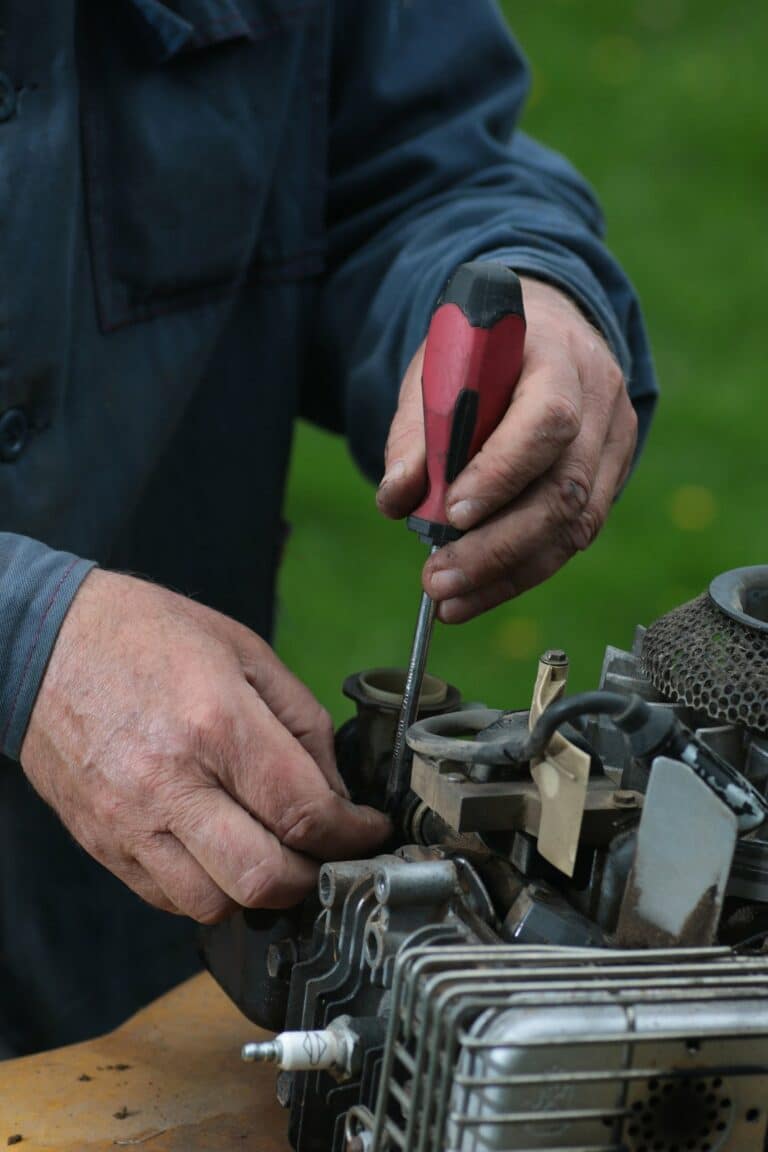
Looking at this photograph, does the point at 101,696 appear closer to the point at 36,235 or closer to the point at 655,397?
the point at 36,235

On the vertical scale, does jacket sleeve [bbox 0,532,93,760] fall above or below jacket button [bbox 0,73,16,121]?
below

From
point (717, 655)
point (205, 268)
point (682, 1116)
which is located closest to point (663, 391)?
point (205, 268)

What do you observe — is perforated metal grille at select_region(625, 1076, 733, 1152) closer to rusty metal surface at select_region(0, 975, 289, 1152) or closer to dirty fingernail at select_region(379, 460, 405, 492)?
rusty metal surface at select_region(0, 975, 289, 1152)

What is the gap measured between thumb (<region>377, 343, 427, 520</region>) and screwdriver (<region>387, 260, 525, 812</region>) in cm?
1

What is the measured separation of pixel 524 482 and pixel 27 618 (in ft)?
1.36

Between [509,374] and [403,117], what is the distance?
2.47ft

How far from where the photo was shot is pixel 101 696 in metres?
1.17

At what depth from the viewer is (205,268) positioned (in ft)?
5.60

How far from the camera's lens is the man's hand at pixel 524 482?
3.95 ft

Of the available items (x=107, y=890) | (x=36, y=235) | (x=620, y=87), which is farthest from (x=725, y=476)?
(x=36, y=235)

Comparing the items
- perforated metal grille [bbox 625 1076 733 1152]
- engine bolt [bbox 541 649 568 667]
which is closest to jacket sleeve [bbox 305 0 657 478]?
engine bolt [bbox 541 649 568 667]

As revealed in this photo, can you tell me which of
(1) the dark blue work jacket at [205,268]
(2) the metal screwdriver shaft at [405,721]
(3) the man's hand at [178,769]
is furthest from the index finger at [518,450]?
(1) the dark blue work jacket at [205,268]

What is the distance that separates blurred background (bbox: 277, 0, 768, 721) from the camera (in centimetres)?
360

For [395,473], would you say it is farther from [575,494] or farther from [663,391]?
[663,391]
